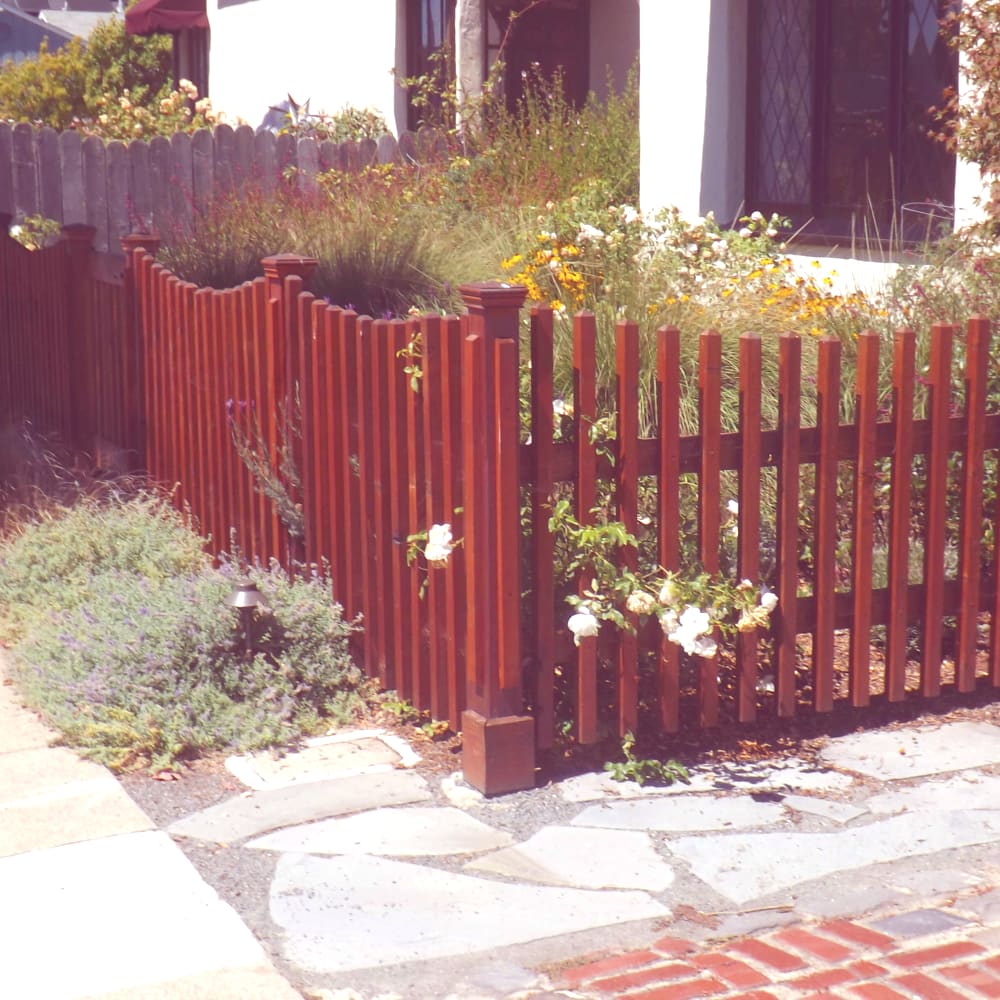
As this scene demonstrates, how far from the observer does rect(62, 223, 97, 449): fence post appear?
8.27 meters

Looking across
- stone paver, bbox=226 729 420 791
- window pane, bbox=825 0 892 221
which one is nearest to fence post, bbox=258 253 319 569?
stone paver, bbox=226 729 420 791

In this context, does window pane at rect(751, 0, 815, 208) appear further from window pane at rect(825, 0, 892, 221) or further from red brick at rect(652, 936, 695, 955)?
red brick at rect(652, 936, 695, 955)

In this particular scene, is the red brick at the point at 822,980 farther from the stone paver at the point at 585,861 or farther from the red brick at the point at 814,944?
the stone paver at the point at 585,861

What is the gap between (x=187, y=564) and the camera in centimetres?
639

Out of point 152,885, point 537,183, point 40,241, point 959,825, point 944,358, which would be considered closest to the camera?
point 152,885

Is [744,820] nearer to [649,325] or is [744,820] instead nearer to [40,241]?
[649,325]

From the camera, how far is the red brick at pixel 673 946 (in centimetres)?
360

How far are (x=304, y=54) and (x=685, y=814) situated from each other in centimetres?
1412

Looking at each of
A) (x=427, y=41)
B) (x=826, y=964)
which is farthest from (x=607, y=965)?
(x=427, y=41)

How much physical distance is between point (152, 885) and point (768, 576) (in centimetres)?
259

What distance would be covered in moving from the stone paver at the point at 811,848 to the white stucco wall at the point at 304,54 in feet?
40.0

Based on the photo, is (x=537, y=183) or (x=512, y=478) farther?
(x=537, y=183)

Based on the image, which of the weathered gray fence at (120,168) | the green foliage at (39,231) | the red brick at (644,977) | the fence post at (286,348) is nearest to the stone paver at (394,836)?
the red brick at (644,977)

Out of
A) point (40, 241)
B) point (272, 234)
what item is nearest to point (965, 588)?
point (272, 234)
